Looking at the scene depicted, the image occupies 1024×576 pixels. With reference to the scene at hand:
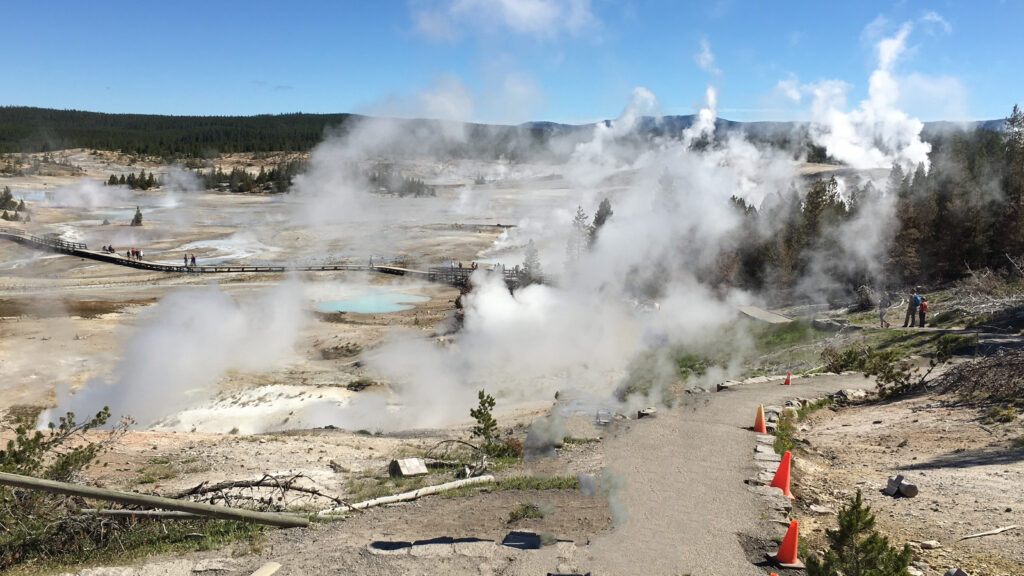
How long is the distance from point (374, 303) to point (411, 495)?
27.3 m

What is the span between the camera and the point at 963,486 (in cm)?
775

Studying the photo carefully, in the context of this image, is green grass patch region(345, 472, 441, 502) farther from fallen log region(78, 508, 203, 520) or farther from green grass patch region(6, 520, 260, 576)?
fallen log region(78, 508, 203, 520)

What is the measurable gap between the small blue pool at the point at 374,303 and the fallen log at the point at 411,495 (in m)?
24.1

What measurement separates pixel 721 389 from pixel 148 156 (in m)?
116

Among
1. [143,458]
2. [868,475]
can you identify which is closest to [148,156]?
[143,458]

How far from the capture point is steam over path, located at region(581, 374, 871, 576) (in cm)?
633

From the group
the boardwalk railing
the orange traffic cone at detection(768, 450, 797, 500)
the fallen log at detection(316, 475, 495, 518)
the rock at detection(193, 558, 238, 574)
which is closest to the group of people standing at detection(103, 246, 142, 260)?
the boardwalk railing

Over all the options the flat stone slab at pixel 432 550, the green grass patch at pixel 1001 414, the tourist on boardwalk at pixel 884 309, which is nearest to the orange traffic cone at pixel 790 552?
the flat stone slab at pixel 432 550

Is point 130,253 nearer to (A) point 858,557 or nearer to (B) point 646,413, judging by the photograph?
(B) point 646,413

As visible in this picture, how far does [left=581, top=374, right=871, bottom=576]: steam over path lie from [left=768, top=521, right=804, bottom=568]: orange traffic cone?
312mm

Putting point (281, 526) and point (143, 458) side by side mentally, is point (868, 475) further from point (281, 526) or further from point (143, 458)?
point (143, 458)

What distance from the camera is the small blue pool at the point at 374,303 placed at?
1284 inches

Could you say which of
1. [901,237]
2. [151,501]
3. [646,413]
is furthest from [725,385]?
[901,237]

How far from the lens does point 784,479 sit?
8.11 meters
